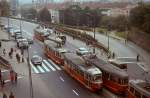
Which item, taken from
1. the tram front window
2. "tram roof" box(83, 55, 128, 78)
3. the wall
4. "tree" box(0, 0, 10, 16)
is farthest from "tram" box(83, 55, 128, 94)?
"tree" box(0, 0, 10, 16)

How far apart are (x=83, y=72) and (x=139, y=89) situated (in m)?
8.66

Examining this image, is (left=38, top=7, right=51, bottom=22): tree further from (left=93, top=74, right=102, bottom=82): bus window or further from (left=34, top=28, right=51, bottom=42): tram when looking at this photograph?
(left=93, top=74, right=102, bottom=82): bus window

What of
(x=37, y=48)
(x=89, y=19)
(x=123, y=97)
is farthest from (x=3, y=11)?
(x=123, y=97)

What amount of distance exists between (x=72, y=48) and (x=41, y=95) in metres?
25.9

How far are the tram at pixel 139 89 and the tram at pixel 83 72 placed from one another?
4.42m

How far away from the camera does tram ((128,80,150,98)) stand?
28078 mm

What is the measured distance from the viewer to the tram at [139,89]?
1105 inches

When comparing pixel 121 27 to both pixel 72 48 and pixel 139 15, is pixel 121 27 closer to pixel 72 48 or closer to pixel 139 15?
pixel 139 15

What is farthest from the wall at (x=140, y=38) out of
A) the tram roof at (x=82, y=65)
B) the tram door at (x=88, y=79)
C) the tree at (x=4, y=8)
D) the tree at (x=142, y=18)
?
the tree at (x=4, y=8)

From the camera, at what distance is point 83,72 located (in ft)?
119

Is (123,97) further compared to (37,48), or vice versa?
(37,48)

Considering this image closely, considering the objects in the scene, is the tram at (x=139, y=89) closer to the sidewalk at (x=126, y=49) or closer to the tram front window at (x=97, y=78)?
the tram front window at (x=97, y=78)

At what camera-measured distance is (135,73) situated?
140ft

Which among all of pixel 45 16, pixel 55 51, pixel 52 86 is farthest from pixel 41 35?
pixel 45 16
